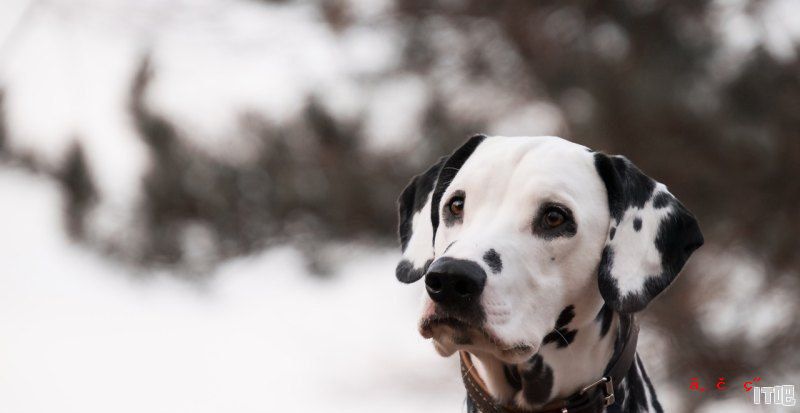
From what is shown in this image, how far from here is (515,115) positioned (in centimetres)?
1090

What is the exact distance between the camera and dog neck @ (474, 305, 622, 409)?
299 centimetres

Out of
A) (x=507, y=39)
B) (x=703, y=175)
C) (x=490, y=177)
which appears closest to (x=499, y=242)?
(x=490, y=177)

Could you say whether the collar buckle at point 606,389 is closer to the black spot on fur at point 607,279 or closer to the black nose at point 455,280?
the black spot on fur at point 607,279

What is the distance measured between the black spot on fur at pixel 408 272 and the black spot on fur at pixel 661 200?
2.28 feet

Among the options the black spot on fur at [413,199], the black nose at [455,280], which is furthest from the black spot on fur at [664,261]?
the black spot on fur at [413,199]

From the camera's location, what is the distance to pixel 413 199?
3439 mm

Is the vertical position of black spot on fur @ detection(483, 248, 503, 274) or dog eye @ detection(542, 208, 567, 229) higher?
dog eye @ detection(542, 208, 567, 229)

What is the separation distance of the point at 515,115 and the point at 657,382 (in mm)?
3044

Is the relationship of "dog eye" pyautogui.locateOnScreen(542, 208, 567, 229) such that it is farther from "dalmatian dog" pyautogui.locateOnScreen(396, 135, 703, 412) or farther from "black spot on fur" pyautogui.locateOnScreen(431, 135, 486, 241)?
"black spot on fur" pyautogui.locateOnScreen(431, 135, 486, 241)

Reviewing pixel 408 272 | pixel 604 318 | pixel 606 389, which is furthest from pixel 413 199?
pixel 606 389

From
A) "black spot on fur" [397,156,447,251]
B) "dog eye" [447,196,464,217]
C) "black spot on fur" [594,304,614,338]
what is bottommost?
"black spot on fur" [594,304,614,338]

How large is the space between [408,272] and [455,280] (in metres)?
0.55

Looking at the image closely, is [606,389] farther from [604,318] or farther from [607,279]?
[607,279]

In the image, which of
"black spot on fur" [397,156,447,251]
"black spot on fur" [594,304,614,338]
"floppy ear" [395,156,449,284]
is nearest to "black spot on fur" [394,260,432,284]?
"floppy ear" [395,156,449,284]
